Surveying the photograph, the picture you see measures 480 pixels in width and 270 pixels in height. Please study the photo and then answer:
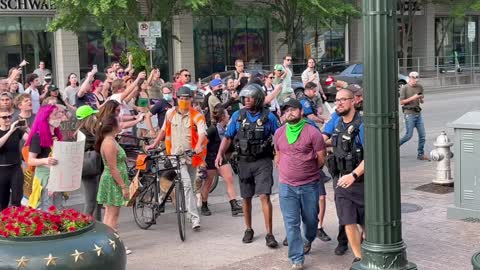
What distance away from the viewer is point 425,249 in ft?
23.6

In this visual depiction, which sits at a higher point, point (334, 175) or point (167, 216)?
point (334, 175)

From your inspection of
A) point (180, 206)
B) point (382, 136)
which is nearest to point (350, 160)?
point (382, 136)

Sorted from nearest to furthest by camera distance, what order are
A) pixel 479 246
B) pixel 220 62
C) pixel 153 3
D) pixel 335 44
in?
1. pixel 479 246
2. pixel 153 3
3. pixel 220 62
4. pixel 335 44

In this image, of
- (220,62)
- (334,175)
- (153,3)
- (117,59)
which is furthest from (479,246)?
(220,62)

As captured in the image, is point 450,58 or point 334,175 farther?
point 450,58

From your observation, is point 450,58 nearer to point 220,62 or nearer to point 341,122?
point 220,62

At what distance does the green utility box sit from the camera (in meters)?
8.13

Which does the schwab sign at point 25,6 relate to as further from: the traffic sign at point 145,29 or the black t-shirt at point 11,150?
the black t-shirt at point 11,150

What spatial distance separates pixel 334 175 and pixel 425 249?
140 centimetres

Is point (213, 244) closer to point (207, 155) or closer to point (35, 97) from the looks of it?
point (207, 155)

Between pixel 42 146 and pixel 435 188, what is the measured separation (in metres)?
5.86

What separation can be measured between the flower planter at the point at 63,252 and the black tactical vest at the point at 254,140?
9.64 ft

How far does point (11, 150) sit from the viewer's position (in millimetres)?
7551

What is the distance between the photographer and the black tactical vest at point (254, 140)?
7.43 metres
